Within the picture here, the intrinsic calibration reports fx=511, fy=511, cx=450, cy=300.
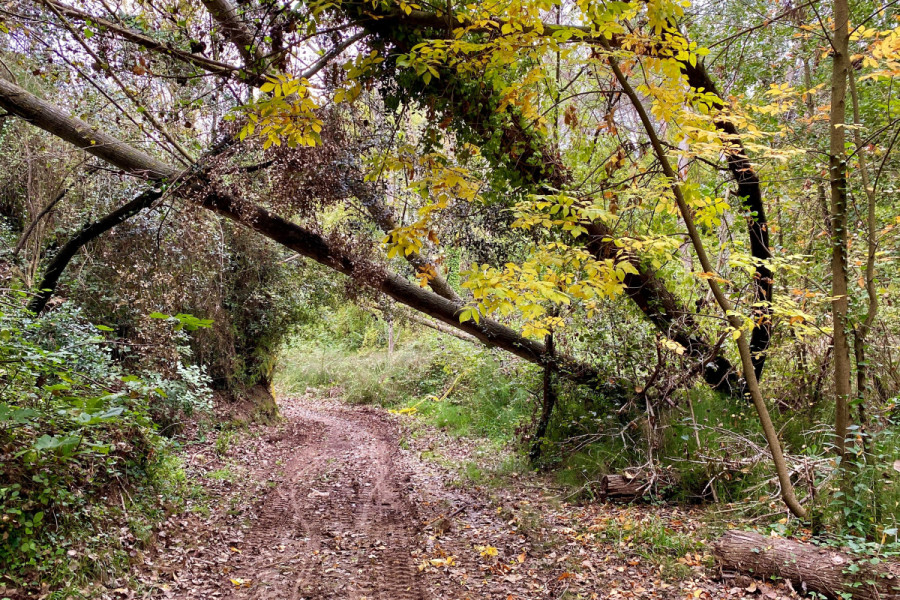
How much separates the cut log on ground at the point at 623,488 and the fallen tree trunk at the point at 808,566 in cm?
166

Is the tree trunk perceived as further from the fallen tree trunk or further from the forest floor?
the fallen tree trunk

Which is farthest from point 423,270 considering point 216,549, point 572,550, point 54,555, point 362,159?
point 54,555

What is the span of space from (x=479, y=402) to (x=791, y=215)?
284 inches

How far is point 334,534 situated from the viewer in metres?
5.67

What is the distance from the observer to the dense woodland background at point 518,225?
412 centimetres

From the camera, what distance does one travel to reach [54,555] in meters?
3.88

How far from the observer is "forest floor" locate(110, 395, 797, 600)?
170 inches

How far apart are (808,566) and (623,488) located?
2349 millimetres

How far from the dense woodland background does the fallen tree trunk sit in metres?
0.20

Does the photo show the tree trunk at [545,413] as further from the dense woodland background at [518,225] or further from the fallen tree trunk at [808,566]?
the fallen tree trunk at [808,566]

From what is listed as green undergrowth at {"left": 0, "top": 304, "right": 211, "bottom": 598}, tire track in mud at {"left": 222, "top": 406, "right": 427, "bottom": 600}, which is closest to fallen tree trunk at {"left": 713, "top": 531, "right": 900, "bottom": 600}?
tire track in mud at {"left": 222, "top": 406, "right": 427, "bottom": 600}

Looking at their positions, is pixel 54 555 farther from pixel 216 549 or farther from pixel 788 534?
pixel 788 534

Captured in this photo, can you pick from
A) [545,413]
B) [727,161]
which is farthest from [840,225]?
[545,413]

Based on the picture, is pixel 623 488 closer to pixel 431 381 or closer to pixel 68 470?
pixel 68 470
